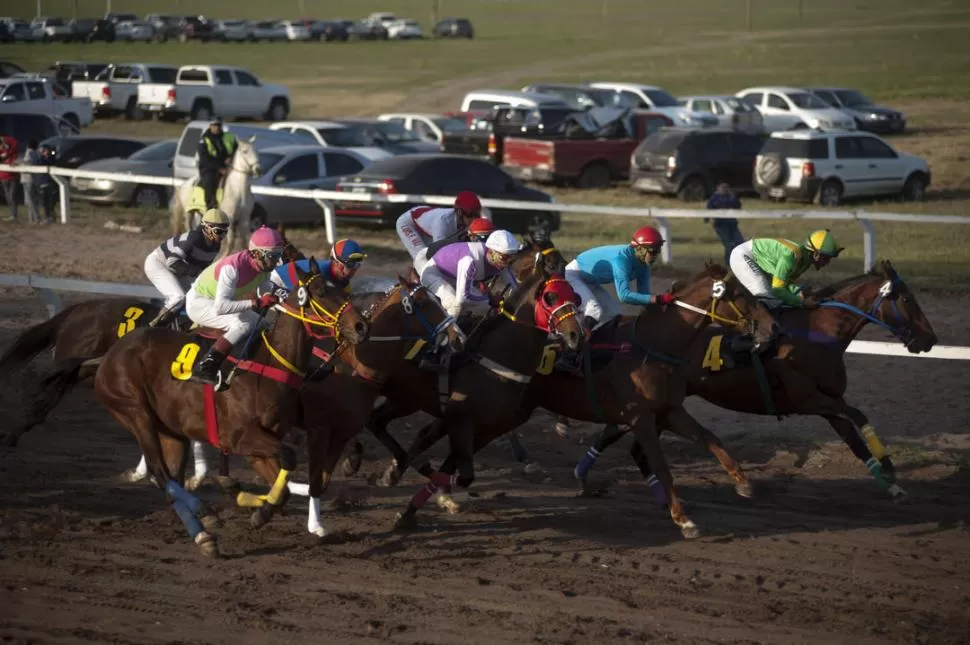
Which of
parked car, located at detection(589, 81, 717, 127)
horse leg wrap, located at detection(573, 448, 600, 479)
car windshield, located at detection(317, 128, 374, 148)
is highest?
horse leg wrap, located at detection(573, 448, 600, 479)

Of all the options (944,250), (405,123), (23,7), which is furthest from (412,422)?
(23,7)

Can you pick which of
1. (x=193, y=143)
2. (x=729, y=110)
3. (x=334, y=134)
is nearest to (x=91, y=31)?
(x=729, y=110)

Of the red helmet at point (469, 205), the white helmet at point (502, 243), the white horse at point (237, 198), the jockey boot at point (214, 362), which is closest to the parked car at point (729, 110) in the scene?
the white horse at point (237, 198)

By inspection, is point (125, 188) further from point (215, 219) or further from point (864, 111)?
point (864, 111)

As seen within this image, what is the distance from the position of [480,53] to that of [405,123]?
111 feet

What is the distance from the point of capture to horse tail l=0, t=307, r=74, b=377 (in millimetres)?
11695

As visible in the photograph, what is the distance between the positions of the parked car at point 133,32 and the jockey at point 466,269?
66.1m

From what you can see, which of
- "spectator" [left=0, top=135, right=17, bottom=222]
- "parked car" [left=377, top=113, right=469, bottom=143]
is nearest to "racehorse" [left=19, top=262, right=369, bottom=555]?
"spectator" [left=0, top=135, right=17, bottom=222]

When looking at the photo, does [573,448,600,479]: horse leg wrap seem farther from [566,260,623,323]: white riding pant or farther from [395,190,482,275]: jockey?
[395,190,482,275]: jockey

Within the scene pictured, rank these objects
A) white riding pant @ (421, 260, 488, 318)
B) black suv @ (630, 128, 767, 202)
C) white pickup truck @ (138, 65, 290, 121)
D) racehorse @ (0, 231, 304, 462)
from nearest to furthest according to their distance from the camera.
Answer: white riding pant @ (421, 260, 488, 318) < racehorse @ (0, 231, 304, 462) < black suv @ (630, 128, 767, 202) < white pickup truck @ (138, 65, 290, 121)

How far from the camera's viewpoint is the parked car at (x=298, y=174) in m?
24.9

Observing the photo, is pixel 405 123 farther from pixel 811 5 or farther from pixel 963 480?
pixel 811 5

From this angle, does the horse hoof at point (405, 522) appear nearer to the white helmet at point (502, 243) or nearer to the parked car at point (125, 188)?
the white helmet at point (502, 243)

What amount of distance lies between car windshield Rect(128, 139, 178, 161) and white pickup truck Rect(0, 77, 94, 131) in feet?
45.4
